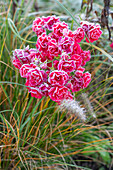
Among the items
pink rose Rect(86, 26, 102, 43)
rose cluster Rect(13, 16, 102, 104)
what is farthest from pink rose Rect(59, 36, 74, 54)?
pink rose Rect(86, 26, 102, 43)

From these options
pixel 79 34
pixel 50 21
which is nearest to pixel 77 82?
pixel 79 34

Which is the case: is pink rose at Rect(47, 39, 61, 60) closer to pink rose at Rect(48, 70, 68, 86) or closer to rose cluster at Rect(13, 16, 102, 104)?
rose cluster at Rect(13, 16, 102, 104)

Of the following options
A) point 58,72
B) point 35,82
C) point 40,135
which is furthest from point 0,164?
point 58,72

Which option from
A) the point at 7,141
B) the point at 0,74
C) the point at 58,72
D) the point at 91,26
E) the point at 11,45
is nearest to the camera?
the point at 58,72

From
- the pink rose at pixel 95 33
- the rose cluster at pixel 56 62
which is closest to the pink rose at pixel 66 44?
the rose cluster at pixel 56 62

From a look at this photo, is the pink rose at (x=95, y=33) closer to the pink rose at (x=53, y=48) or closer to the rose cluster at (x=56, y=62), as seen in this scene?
the rose cluster at (x=56, y=62)

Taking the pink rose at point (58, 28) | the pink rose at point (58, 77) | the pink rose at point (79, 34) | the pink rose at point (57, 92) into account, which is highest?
the pink rose at point (58, 28)

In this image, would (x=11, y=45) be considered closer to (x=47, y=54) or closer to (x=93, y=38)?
Result: (x=47, y=54)

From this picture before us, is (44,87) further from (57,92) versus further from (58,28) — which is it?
(58,28)
